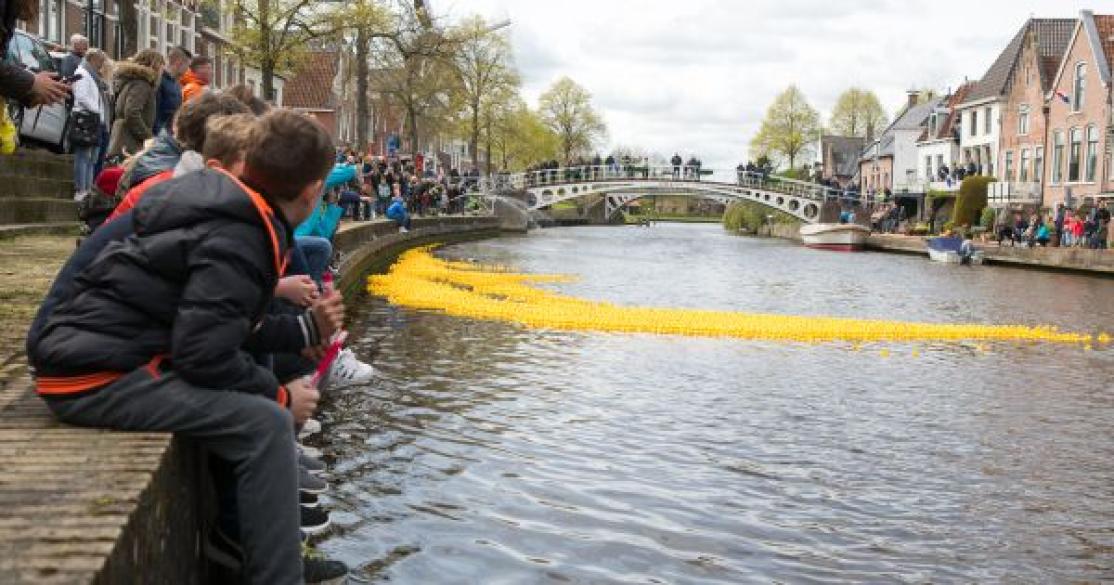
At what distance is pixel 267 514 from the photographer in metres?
3.25

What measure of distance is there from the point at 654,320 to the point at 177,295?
11148 millimetres

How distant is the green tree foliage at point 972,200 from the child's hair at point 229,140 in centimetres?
4957

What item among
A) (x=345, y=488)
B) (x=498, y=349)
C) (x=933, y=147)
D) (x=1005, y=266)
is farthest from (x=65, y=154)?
(x=933, y=147)

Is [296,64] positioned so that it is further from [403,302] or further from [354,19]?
[403,302]

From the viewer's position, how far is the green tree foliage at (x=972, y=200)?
50.0 meters

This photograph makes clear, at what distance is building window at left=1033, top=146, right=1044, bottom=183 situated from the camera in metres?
49.2

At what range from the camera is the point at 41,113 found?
47.6 ft

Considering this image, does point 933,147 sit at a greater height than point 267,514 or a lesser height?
greater

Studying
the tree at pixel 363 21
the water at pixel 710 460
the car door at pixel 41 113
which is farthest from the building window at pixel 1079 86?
the car door at pixel 41 113

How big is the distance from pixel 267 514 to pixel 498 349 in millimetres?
7645

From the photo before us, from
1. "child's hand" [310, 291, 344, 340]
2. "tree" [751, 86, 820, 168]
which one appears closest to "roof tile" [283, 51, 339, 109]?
"tree" [751, 86, 820, 168]

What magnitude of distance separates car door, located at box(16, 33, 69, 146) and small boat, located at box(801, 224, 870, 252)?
3749 centimetres

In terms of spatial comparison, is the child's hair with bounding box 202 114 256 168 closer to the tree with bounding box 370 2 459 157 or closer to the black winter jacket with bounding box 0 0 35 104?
the black winter jacket with bounding box 0 0 35 104

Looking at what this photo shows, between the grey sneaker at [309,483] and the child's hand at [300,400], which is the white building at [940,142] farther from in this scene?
the child's hand at [300,400]
